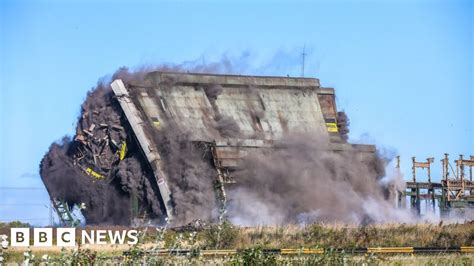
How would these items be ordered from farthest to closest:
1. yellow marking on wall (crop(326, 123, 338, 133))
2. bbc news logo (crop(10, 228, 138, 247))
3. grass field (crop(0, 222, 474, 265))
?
yellow marking on wall (crop(326, 123, 338, 133)) → bbc news logo (crop(10, 228, 138, 247)) → grass field (crop(0, 222, 474, 265))

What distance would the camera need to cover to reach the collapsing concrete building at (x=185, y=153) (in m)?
54.6

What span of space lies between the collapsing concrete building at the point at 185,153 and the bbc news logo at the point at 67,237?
7897 mm

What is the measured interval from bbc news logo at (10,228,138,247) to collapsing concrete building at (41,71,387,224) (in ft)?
25.9

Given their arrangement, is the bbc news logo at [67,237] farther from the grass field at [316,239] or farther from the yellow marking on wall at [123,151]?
the yellow marking on wall at [123,151]

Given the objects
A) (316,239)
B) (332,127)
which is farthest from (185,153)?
(316,239)

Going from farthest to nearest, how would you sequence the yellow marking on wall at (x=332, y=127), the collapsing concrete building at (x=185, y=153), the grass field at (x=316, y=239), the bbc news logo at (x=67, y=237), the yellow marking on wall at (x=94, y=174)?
the yellow marking on wall at (x=332, y=127) < the yellow marking on wall at (x=94, y=174) < the collapsing concrete building at (x=185, y=153) < the bbc news logo at (x=67, y=237) < the grass field at (x=316, y=239)

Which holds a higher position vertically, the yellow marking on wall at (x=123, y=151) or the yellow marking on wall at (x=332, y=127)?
the yellow marking on wall at (x=332, y=127)

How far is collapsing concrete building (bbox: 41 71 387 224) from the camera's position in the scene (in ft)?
179

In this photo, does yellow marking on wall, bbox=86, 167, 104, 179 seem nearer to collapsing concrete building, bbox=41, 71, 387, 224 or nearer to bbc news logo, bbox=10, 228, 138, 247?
collapsing concrete building, bbox=41, 71, 387, 224

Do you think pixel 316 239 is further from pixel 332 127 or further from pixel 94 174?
pixel 332 127

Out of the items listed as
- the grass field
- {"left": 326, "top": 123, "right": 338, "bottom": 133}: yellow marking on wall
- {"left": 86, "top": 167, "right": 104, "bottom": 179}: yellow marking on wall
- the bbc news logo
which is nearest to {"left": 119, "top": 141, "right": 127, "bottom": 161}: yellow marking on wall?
{"left": 86, "top": 167, "right": 104, "bottom": 179}: yellow marking on wall

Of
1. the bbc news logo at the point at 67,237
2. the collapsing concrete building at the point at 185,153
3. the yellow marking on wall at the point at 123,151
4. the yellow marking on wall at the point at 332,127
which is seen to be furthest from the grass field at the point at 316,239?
the yellow marking on wall at the point at 332,127

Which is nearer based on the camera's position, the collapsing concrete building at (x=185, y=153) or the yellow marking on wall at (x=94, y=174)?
the collapsing concrete building at (x=185, y=153)

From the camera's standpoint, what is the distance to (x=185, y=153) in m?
55.0
